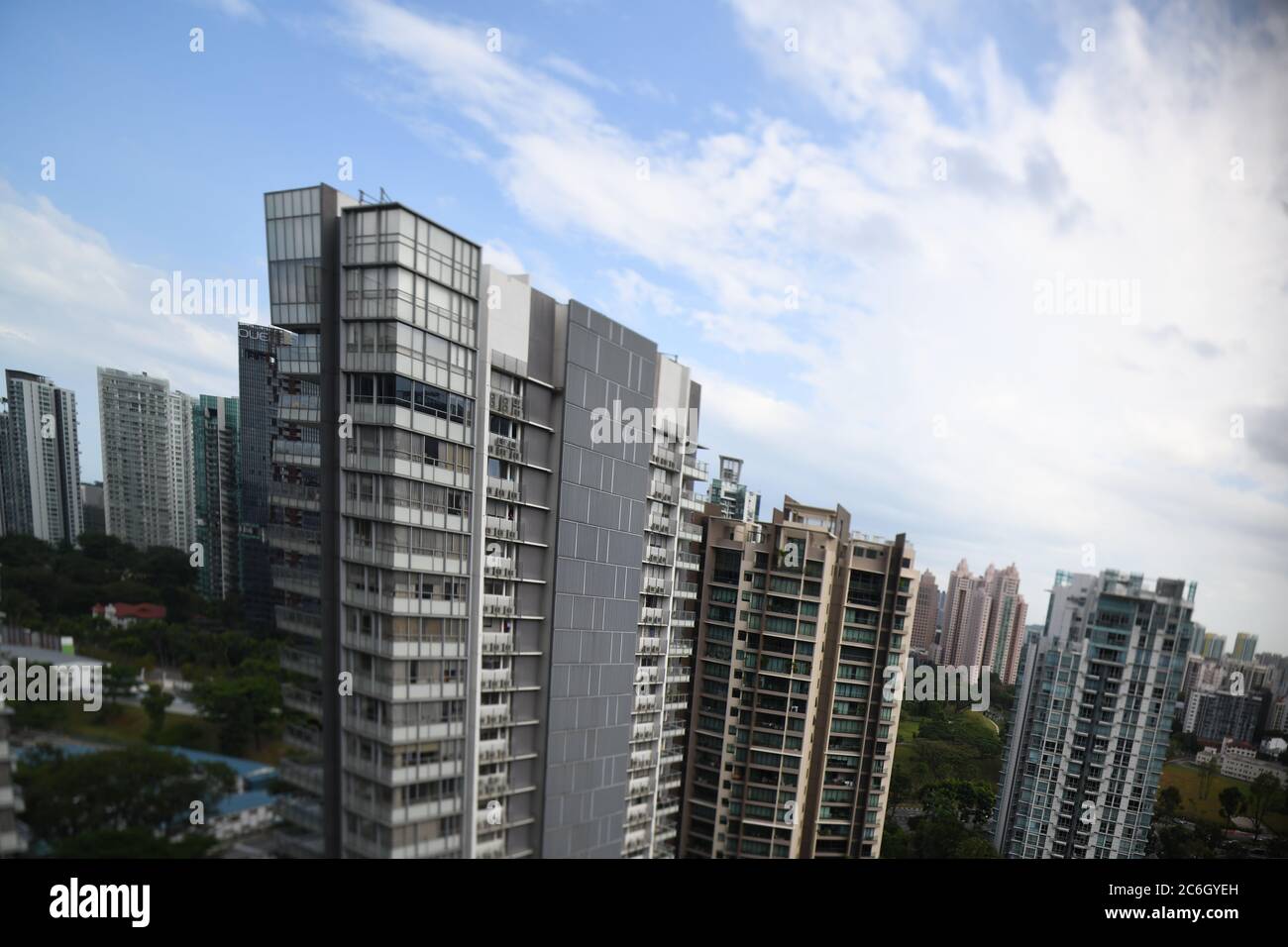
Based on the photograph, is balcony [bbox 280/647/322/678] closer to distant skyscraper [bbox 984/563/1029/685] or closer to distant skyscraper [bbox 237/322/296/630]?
distant skyscraper [bbox 237/322/296/630]

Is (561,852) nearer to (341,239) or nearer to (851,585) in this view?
(851,585)

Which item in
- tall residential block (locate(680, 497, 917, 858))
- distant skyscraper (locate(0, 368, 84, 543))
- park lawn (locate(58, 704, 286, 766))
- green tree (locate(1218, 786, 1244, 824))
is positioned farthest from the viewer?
tall residential block (locate(680, 497, 917, 858))

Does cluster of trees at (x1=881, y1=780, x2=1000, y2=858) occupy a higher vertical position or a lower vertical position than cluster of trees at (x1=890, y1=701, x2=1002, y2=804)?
lower

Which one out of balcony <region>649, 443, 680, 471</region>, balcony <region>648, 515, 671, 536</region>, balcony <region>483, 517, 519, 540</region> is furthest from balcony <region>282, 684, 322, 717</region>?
balcony <region>649, 443, 680, 471</region>

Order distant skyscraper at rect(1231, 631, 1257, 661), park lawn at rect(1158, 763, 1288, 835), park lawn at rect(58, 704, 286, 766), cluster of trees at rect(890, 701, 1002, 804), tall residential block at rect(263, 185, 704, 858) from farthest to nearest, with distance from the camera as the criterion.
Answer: cluster of trees at rect(890, 701, 1002, 804), park lawn at rect(1158, 763, 1288, 835), distant skyscraper at rect(1231, 631, 1257, 661), tall residential block at rect(263, 185, 704, 858), park lawn at rect(58, 704, 286, 766)

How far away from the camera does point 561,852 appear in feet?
14.3

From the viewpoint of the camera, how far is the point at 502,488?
Answer: 3975 mm

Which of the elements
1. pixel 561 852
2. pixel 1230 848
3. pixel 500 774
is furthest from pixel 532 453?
pixel 1230 848

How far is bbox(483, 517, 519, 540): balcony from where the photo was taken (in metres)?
3.91

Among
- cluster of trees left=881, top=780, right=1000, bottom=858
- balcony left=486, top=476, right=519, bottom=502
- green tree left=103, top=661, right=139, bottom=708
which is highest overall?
balcony left=486, top=476, right=519, bottom=502

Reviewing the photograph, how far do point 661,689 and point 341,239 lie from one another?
5.04 m

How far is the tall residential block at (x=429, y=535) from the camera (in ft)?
10.9

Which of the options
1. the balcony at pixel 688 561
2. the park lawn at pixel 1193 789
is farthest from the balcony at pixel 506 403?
the park lawn at pixel 1193 789

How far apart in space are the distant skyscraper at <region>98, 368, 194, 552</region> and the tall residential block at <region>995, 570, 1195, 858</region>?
9.78 m
